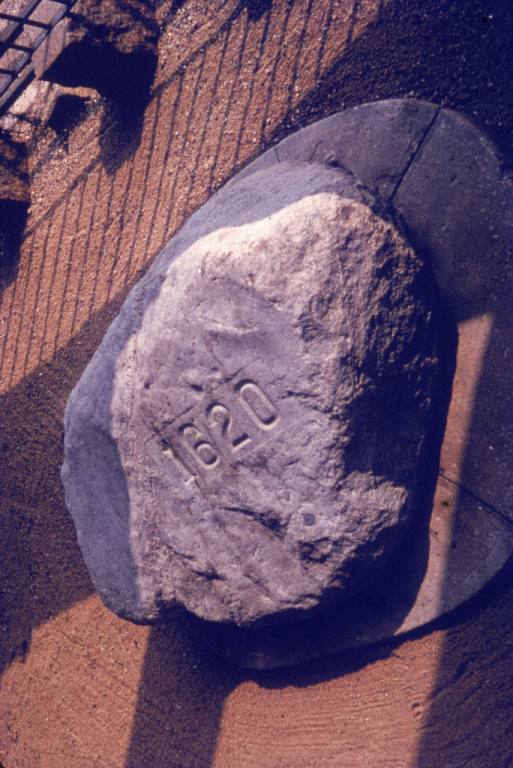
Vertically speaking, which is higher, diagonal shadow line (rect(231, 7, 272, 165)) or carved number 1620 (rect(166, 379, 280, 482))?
diagonal shadow line (rect(231, 7, 272, 165))

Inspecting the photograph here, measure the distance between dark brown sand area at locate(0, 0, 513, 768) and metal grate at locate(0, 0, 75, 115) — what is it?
246 mm

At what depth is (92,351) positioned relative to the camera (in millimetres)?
3857

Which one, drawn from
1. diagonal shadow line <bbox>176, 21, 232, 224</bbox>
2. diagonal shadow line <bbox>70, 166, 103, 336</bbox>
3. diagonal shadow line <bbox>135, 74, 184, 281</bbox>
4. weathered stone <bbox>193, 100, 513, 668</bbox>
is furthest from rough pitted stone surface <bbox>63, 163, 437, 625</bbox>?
diagonal shadow line <bbox>70, 166, 103, 336</bbox>

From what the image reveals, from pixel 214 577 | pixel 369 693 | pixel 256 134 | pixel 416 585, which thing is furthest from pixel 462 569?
pixel 256 134

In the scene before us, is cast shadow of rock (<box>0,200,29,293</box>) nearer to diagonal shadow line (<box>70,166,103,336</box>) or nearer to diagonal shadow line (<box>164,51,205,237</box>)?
diagonal shadow line (<box>70,166,103,336</box>)

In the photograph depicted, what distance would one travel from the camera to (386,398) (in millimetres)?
2271

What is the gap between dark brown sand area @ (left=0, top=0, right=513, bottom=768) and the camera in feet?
8.27

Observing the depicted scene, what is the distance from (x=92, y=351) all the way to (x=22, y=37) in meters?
2.76

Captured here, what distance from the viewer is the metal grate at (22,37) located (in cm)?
384

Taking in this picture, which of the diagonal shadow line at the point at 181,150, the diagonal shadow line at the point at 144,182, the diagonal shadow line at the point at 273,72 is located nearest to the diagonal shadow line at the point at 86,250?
the diagonal shadow line at the point at 144,182

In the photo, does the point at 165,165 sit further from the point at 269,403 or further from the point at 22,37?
the point at 22,37

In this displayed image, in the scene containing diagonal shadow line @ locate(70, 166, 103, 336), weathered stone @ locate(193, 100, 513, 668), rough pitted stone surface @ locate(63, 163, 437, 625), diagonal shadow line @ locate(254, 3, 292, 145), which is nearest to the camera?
rough pitted stone surface @ locate(63, 163, 437, 625)

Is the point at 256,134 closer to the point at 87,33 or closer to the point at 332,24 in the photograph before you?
the point at 332,24

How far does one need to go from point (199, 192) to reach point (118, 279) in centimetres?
72
